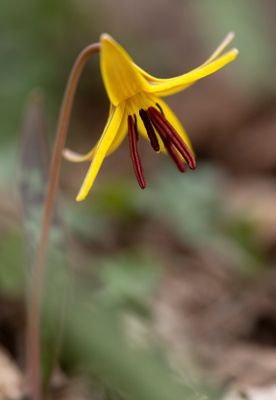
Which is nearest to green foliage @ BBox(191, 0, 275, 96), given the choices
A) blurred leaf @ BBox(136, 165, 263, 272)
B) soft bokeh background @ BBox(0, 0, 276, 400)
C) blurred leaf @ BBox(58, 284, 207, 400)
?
soft bokeh background @ BBox(0, 0, 276, 400)

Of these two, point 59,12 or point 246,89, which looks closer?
point 59,12

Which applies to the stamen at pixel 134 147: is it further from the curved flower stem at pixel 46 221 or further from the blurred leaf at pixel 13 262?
the blurred leaf at pixel 13 262

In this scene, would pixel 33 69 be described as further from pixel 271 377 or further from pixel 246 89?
pixel 271 377

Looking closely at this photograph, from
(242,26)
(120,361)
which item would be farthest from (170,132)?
(242,26)

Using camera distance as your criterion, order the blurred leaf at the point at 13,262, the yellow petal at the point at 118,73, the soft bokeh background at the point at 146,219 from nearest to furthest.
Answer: the yellow petal at the point at 118,73 < the blurred leaf at the point at 13,262 < the soft bokeh background at the point at 146,219

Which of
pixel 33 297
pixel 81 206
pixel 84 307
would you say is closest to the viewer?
pixel 84 307

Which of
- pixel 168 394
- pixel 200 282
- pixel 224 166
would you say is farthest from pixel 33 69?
pixel 168 394

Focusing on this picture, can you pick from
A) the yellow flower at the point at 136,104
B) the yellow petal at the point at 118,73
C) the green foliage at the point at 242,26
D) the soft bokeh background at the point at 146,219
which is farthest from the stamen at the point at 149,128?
the green foliage at the point at 242,26

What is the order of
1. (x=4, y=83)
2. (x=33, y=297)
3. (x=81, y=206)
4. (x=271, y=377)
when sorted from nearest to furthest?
1. (x=33, y=297)
2. (x=271, y=377)
3. (x=81, y=206)
4. (x=4, y=83)
